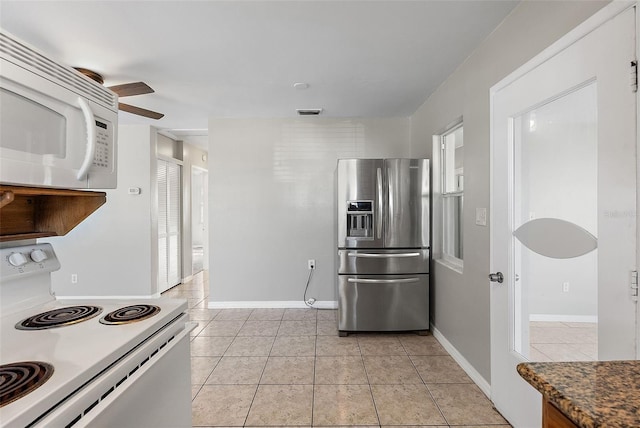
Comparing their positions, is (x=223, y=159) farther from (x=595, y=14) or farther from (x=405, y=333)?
(x=595, y=14)

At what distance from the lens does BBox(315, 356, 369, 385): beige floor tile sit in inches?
90.1

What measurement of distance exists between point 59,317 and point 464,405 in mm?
2328

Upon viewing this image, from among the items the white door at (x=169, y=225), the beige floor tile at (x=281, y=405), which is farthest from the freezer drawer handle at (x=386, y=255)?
the white door at (x=169, y=225)

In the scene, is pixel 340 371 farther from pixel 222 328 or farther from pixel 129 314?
pixel 129 314

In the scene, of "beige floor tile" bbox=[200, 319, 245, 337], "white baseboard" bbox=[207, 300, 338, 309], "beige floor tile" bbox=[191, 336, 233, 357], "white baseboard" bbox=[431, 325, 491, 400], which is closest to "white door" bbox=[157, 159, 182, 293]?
"white baseboard" bbox=[207, 300, 338, 309]

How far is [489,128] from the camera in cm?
203

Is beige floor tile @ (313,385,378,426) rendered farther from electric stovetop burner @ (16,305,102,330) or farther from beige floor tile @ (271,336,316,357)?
electric stovetop burner @ (16,305,102,330)

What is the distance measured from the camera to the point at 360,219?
3.11 m

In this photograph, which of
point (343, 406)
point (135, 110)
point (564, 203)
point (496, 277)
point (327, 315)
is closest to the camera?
point (564, 203)

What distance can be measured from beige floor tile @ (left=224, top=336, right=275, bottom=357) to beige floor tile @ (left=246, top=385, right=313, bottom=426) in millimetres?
567

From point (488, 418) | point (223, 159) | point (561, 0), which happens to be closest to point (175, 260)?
point (223, 159)

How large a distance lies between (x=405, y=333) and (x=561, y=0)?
2.91 metres

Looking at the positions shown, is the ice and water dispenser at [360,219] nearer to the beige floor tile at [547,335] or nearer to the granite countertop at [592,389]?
the beige floor tile at [547,335]

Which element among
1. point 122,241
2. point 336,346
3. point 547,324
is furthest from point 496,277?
point 122,241
